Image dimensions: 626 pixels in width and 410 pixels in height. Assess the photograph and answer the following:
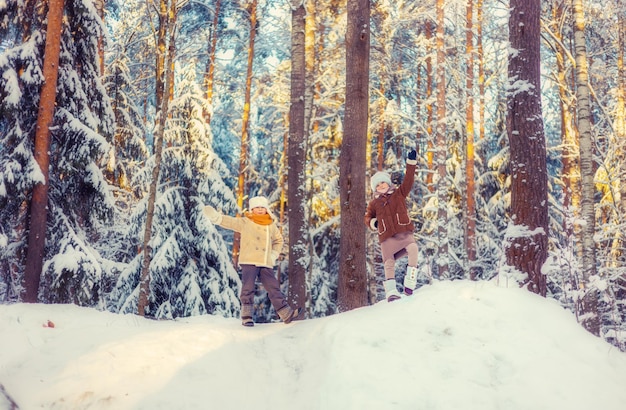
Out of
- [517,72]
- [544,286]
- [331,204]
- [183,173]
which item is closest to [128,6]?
[183,173]

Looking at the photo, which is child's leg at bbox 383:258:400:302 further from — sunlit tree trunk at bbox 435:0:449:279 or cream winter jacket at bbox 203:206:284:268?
sunlit tree trunk at bbox 435:0:449:279

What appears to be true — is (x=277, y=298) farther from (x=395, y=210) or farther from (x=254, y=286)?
(x=395, y=210)

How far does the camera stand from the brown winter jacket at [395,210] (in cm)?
674

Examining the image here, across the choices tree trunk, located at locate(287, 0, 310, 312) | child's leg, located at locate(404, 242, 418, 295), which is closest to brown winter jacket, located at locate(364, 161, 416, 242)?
child's leg, located at locate(404, 242, 418, 295)

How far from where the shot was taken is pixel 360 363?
4301 mm

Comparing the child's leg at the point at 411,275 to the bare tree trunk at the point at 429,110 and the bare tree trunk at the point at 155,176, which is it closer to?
the bare tree trunk at the point at 155,176

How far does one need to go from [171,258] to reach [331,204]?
607 centimetres

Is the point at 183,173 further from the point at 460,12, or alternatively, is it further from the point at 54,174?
the point at 460,12

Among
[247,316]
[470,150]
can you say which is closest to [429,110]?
[470,150]

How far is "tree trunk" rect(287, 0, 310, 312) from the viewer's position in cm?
935

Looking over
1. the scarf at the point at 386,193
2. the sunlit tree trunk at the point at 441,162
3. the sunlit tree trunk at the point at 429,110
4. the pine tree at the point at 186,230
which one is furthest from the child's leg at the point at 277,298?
the sunlit tree trunk at the point at 429,110

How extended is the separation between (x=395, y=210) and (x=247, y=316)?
248 cm

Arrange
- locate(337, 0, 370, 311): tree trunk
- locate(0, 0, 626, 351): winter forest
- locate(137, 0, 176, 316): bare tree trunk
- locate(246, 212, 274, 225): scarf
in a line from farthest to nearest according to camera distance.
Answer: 1. locate(137, 0, 176, 316): bare tree trunk
2. locate(0, 0, 626, 351): winter forest
3. locate(337, 0, 370, 311): tree trunk
4. locate(246, 212, 274, 225): scarf

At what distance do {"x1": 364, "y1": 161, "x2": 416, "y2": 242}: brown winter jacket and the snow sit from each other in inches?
52.6
